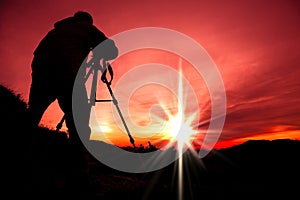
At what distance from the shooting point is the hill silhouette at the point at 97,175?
3695 mm

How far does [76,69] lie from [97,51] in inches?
34.9

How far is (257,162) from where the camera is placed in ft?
29.8

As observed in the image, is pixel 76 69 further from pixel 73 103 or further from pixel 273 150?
pixel 273 150

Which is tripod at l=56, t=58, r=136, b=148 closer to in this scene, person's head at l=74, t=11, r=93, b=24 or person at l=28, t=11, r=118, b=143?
person at l=28, t=11, r=118, b=143

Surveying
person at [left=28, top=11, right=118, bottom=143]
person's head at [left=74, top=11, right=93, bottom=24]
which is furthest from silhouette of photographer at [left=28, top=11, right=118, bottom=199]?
person's head at [left=74, top=11, right=93, bottom=24]

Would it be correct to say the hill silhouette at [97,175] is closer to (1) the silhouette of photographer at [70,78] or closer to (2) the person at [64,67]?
(1) the silhouette of photographer at [70,78]

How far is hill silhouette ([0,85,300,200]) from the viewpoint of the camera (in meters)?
3.70

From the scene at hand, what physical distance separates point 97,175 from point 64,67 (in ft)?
13.0

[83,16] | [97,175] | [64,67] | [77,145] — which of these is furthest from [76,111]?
[97,175]

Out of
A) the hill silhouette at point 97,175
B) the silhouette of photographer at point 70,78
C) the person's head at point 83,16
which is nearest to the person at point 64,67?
the silhouette of photographer at point 70,78

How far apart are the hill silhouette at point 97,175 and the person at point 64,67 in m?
0.43

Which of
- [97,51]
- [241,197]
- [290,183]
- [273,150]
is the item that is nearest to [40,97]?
[97,51]

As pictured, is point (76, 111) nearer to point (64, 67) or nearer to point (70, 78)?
point (70, 78)

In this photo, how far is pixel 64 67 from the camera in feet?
11.7
